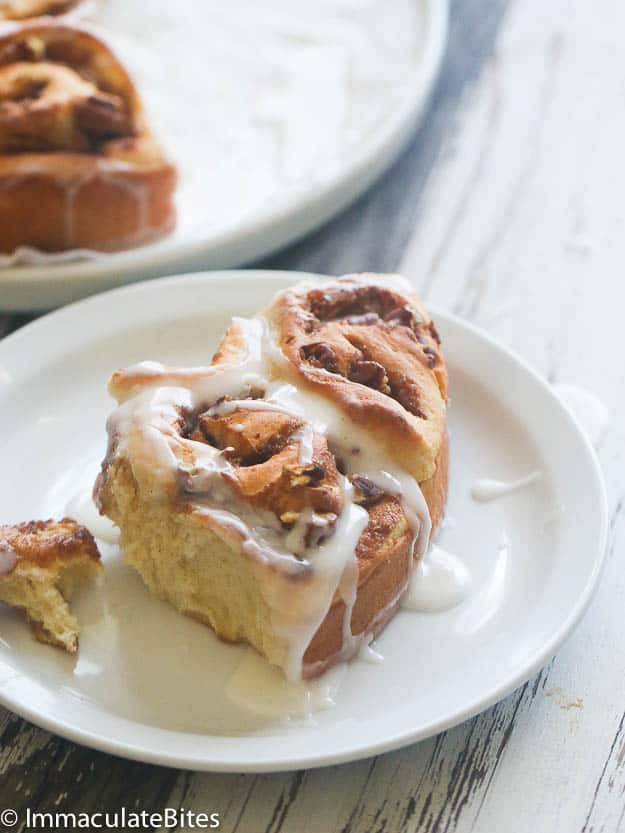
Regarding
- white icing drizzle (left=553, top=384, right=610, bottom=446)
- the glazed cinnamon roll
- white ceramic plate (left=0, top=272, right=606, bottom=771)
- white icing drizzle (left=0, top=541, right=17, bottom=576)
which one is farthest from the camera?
the glazed cinnamon roll

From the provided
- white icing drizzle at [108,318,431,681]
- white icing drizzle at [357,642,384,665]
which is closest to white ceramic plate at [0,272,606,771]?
white icing drizzle at [357,642,384,665]

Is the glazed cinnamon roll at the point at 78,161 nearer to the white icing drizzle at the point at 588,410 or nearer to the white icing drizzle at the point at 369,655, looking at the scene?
the white icing drizzle at the point at 588,410

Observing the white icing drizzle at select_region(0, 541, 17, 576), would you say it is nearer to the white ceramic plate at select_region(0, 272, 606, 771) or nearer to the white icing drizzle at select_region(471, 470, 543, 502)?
the white ceramic plate at select_region(0, 272, 606, 771)

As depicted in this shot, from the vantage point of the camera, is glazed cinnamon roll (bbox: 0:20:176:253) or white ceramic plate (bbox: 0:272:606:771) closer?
white ceramic plate (bbox: 0:272:606:771)

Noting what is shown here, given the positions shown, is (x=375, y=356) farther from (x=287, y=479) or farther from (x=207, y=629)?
(x=207, y=629)

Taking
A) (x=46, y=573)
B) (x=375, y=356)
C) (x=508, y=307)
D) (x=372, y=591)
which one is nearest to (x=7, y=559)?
(x=46, y=573)
